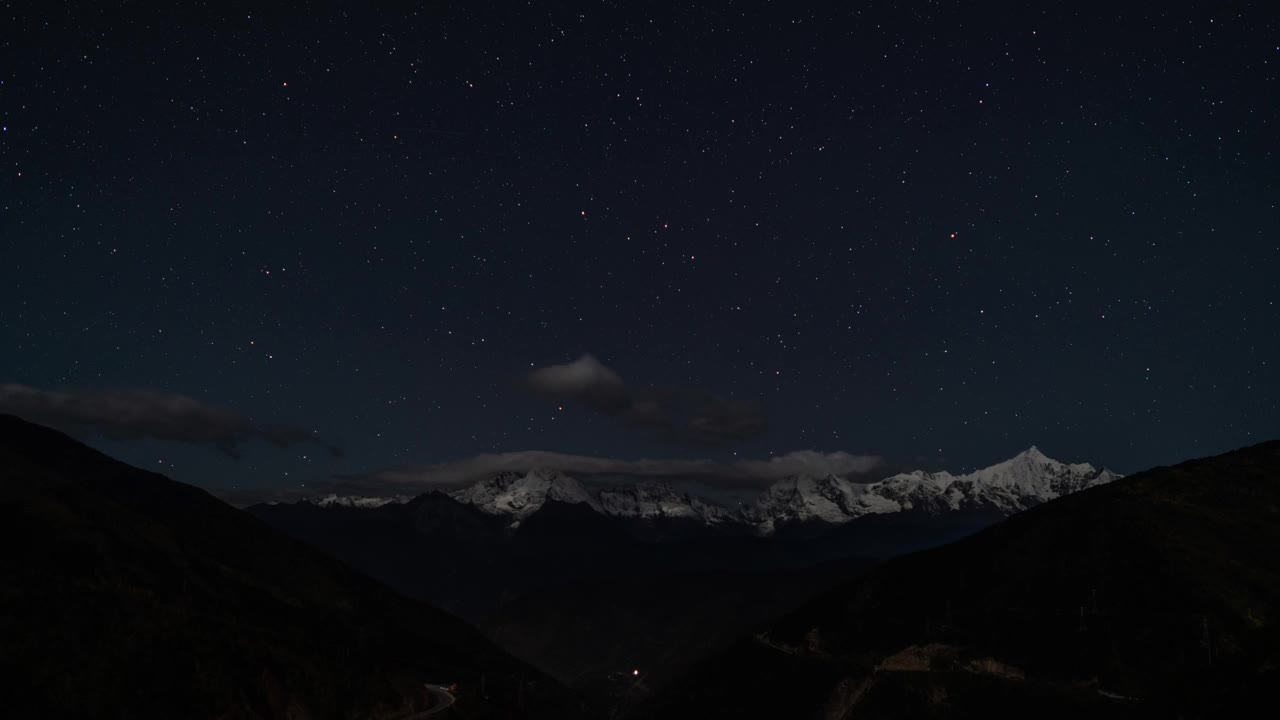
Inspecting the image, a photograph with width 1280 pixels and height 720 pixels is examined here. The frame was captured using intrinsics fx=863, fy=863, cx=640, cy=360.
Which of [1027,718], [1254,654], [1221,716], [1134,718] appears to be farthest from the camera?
[1027,718]

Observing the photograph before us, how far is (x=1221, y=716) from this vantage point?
102 meters

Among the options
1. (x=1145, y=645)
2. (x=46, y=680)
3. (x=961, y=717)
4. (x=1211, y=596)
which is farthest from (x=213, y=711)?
(x=1211, y=596)

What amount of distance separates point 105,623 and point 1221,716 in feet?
701

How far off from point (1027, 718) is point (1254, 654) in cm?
Result: 7208

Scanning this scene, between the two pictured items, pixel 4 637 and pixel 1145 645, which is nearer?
pixel 4 637

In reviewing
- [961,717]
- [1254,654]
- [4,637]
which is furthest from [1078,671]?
[4,637]

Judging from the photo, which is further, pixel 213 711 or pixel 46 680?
pixel 213 711

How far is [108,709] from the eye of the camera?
173250 mm

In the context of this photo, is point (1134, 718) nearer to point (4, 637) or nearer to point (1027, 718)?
point (1027, 718)

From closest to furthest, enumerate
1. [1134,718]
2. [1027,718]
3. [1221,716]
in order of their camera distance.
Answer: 1. [1221,716]
2. [1134,718]
3. [1027,718]

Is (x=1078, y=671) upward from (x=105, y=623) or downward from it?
downward

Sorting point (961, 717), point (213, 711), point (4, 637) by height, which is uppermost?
point (4, 637)

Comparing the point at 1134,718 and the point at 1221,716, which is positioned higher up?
the point at 1221,716

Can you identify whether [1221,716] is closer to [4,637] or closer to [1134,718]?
[1134,718]
